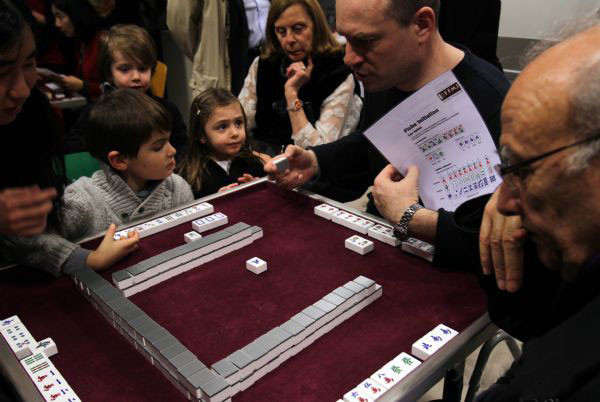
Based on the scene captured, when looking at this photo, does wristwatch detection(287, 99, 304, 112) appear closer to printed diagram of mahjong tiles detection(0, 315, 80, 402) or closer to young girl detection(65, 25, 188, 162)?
young girl detection(65, 25, 188, 162)

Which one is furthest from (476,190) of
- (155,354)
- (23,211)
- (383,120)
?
(23,211)

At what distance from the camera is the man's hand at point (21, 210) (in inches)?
44.7

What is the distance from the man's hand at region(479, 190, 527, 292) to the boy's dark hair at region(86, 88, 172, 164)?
1351 mm

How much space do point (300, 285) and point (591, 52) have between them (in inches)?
35.2

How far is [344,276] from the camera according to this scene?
140cm

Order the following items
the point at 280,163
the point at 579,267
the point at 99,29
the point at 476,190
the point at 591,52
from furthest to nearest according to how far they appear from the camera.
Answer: the point at 99,29
the point at 280,163
the point at 476,190
the point at 579,267
the point at 591,52

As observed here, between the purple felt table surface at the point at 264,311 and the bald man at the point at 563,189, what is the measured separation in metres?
0.34

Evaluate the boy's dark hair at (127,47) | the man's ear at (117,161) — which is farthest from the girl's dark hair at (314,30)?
the man's ear at (117,161)

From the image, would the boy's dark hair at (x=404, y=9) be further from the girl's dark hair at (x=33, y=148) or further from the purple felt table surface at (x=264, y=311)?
the girl's dark hair at (x=33, y=148)

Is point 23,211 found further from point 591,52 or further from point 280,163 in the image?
point 591,52

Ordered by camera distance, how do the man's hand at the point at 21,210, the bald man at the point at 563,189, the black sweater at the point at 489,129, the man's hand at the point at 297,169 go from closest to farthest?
the bald man at the point at 563,189 → the man's hand at the point at 21,210 → the black sweater at the point at 489,129 → the man's hand at the point at 297,169

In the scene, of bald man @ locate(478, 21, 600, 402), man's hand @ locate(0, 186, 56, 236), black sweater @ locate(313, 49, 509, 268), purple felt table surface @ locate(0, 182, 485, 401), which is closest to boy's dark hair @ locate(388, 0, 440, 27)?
black sweater @ locate(313, 49, 509, 268)

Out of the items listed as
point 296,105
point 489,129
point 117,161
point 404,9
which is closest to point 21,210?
point 117,161

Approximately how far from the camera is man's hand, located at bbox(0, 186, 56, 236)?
1.14 meters
